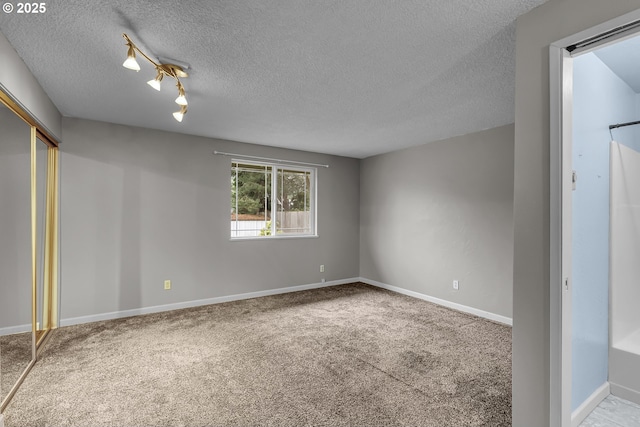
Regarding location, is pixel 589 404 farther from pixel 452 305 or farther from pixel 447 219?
pixel 447 219

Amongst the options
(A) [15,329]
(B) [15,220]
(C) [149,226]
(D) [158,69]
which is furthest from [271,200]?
(A) [15,329]

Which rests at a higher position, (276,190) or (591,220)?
(276,190)

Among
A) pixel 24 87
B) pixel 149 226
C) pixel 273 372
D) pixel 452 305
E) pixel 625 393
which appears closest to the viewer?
pixel 625 393

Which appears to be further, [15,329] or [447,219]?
[447,219]

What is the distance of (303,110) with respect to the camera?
3.29 metres

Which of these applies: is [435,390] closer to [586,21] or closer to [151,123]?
[586,21]

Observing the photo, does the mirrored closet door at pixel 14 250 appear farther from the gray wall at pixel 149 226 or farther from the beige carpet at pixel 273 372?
the gray wall at pixel 149 226

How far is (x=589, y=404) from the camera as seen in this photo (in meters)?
2.01

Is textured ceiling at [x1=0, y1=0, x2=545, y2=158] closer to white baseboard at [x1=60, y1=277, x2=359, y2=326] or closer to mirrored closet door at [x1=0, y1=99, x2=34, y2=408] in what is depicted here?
mirrored closet door at [x1=0, y1=99, x2=34, y2=408]

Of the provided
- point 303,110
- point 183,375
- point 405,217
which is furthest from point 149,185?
point 405,217

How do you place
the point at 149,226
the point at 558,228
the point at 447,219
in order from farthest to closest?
the point at 447,219, the point at 149,226, the point at 558,228

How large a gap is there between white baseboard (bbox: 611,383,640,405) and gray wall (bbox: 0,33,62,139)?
449 cm

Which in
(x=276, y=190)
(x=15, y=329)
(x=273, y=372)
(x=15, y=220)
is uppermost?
(x=276, y=190)

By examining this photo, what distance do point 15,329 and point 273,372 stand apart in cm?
193
